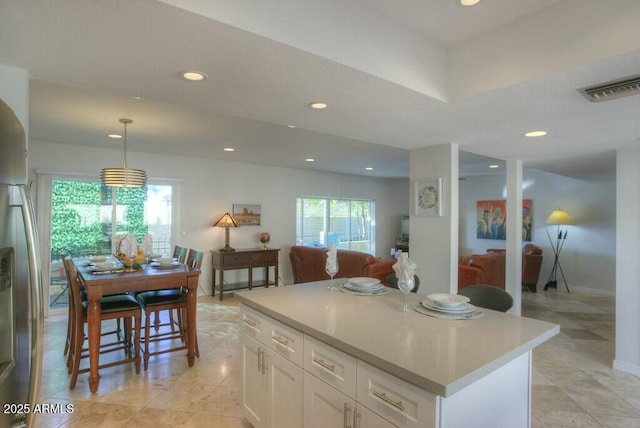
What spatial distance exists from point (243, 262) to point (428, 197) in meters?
3.61

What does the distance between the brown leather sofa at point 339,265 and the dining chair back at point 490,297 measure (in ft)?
8.01

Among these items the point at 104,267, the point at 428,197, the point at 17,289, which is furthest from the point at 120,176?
the point at 428,197

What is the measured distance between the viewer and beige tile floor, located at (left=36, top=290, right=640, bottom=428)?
8.00 ft

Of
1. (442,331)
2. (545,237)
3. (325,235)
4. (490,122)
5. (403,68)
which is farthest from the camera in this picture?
(325,235)

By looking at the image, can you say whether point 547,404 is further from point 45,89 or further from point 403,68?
point 45,89

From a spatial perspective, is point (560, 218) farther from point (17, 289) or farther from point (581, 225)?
point (17, 289)

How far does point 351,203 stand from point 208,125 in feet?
16.9

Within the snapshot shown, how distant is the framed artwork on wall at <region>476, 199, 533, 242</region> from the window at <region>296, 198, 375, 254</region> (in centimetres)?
254

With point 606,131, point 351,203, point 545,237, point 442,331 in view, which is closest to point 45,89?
point 442,331

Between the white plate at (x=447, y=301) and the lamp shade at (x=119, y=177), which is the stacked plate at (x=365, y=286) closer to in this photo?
the white plate at (x=447, y=301)

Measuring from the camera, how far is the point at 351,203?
8570 mm

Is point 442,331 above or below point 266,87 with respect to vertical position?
below

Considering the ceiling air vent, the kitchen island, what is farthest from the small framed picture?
the ceiling air vent

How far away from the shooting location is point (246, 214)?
6.59m
